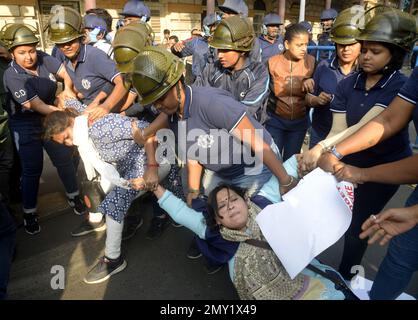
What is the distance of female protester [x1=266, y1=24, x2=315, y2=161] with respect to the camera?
286 cm

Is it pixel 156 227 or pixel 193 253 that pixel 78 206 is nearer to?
pixel 156 227

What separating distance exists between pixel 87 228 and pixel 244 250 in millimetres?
1827

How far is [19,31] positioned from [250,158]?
214cm

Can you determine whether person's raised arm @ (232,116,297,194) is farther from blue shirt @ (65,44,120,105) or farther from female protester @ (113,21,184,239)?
blue shirt @ (65,44,120,105)

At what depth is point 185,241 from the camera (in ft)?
9.73

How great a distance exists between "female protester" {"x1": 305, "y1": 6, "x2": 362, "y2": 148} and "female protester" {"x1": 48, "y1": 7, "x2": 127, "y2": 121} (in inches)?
65.8

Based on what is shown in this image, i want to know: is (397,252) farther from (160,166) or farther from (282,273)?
(160,166)

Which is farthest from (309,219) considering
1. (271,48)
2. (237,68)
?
(271,48)

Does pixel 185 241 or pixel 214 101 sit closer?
pixel 214 101

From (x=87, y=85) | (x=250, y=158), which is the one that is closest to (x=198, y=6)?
(x=87, y=85)

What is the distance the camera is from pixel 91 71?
9.63 feet

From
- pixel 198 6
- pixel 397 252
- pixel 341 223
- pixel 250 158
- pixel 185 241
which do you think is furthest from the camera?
pixel 198 6
